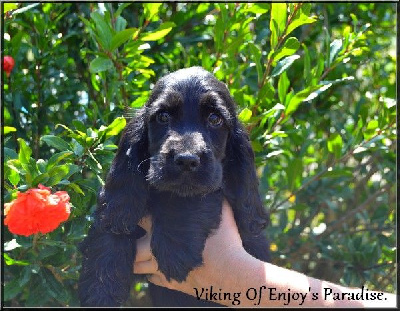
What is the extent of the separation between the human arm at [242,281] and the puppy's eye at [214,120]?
1.47ft

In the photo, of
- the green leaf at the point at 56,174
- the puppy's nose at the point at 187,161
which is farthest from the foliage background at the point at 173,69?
the puppy's nose at the point at 187,161

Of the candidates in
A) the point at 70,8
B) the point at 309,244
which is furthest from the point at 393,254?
the point at 70,8

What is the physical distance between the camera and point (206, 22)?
12.9 feet

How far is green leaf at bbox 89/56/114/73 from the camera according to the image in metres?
2.79

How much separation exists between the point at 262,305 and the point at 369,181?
104 inches

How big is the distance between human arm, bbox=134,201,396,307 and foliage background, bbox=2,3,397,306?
49 centimetres

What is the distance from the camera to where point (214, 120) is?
2650mm

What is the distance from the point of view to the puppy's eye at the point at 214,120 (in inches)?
104

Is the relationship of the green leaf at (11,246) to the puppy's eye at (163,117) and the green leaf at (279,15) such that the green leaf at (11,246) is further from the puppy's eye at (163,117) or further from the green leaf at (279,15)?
the green leaf at (279,15)

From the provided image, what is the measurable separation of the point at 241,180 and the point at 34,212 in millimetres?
1001

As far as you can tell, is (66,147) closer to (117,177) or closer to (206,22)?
(117,177)

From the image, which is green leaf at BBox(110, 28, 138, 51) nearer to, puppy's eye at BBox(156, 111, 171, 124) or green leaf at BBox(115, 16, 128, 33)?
green leaf at BBox(115, 16, 128, 33)

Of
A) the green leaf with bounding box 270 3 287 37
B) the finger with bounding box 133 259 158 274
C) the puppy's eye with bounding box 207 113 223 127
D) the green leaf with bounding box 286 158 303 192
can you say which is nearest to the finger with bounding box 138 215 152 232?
the finger with bounding box 133 259 158 274

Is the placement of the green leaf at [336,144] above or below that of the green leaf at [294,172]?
above
